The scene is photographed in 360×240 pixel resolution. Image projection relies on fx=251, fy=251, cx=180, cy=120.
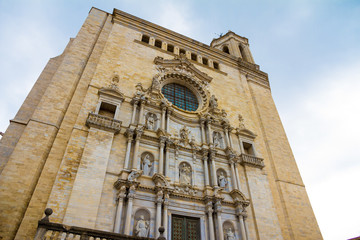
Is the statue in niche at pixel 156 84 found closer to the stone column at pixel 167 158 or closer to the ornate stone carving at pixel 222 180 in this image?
the stone column at pixel 167 158

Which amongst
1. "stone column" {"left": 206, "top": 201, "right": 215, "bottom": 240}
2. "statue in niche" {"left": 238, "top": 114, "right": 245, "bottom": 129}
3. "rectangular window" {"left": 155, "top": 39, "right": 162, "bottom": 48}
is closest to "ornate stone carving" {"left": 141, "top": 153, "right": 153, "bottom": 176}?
"stone column" {"left": 206, "top": 201, "right": 215, "bottom": 240}

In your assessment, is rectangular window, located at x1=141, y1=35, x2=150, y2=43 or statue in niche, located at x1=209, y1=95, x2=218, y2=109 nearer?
statue in niche, located at x1=209, y1=95, x2=218, y2=109

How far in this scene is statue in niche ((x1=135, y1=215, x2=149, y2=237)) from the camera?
9383 millimetres

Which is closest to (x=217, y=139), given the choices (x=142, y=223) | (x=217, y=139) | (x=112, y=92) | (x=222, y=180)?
(x=217, y=139)

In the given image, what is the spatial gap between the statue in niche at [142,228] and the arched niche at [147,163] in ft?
6.78

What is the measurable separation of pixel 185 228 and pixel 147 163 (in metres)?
3.26

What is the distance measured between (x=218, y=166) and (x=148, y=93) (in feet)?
18.6

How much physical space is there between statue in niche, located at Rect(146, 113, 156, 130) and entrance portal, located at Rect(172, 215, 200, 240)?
463 centimetres

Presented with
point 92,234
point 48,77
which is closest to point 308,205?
point 92,234

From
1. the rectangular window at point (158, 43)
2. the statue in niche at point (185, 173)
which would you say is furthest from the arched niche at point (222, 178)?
the rectangular window at point (158, 43)

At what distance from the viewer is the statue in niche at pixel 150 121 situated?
13.1 meters

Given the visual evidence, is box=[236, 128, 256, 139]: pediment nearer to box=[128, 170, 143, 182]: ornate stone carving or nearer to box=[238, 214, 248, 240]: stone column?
box=[238, 214, 248, 240]: stone column

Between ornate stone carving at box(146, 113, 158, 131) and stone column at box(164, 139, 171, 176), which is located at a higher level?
ornate stone carving at box(146, 113, 158, 131)

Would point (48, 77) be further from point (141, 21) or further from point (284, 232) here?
point (284, 232)
